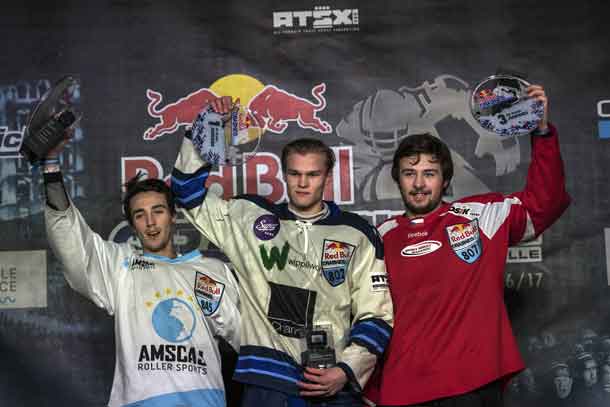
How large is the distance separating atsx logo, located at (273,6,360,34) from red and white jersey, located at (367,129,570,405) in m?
1.10

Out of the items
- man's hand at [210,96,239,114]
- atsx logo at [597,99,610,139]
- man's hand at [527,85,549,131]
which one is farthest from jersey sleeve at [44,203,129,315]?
atsx logo at [597,99,610,139]

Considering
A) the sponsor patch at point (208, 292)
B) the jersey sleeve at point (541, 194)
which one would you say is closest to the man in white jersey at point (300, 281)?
the sponsor patch at point (208, 292)

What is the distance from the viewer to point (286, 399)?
7.86ft

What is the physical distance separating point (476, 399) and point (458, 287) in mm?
344

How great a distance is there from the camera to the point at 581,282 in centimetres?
331

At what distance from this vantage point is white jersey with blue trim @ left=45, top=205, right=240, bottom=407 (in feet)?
8.09

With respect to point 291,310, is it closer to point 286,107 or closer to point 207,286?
point 207,286

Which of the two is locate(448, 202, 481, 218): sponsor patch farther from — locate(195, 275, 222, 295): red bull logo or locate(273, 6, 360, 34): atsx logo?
locate(273, 6, 360, 34): atsx logo

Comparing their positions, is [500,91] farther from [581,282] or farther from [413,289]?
[581,282]

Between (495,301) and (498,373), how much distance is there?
0.23 metres

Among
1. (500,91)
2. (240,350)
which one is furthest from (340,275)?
(500,91)

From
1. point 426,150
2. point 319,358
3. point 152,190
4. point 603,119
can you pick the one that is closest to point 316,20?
point 426,150

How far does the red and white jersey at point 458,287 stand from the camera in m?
2.38

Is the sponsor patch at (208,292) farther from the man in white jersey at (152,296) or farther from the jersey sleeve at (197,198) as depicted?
the jersey sleeve at (197,198)
